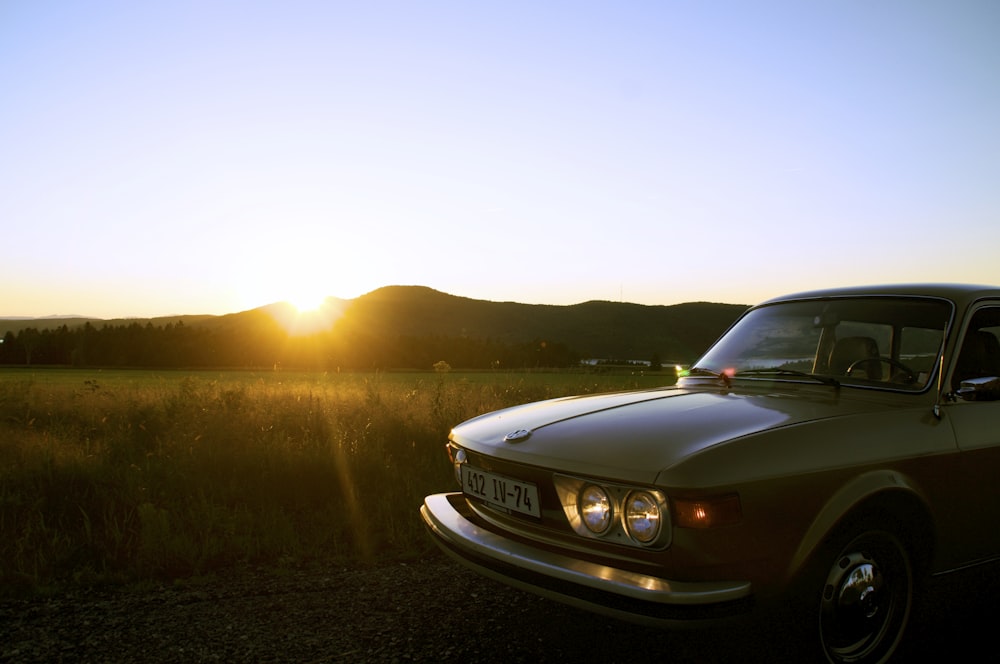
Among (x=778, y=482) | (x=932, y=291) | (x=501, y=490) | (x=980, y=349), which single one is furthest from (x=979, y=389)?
(x=501, y=490)

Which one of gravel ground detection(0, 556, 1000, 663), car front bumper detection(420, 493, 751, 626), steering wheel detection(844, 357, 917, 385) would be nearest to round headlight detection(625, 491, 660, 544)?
car front bumper detection(420, 493, 751, 626)

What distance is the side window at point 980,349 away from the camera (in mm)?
Result: 3176

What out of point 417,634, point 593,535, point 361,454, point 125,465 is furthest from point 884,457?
point 125,465

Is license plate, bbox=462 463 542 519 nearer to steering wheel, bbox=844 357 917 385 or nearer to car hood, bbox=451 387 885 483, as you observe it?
car hood, bbox=451 387 885 483

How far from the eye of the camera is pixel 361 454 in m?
6.34

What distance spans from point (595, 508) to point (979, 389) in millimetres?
1953

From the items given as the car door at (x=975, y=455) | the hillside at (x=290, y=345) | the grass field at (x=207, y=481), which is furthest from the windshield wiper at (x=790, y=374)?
the hillside at (x=290, y=345)

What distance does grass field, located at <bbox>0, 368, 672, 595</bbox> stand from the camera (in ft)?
14.1

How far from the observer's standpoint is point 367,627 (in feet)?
10.5

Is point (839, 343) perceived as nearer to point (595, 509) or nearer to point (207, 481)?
point (595, 509)

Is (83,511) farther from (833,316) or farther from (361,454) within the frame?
(833,316)

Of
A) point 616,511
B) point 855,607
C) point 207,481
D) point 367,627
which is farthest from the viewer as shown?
point 207,481

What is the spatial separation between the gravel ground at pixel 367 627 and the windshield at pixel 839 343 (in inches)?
41.5

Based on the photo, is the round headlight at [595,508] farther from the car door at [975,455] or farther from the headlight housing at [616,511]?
the car door at [975,455]
